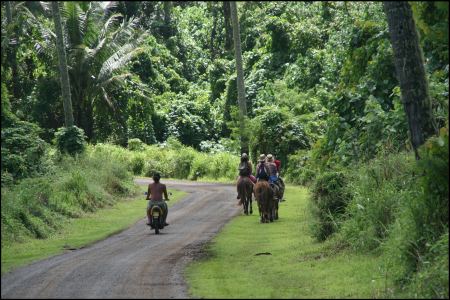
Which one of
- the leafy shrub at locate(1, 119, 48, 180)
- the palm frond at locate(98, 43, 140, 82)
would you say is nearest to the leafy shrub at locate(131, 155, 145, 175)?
the palm frond at locate(98, 43, 140, 82)

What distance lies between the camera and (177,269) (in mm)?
15852

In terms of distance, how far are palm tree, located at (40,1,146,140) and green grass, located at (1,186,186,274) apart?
43.1 feet

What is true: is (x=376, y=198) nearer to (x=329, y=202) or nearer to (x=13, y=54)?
(x=329, y=202)

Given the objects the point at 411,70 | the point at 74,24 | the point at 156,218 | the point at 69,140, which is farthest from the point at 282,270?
the point at 74,24

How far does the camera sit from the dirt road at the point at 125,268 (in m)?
13.2

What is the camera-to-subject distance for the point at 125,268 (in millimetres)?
15914

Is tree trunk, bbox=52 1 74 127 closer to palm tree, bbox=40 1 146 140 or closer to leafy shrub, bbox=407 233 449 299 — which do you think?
palm tree, bbox=40 1 146 140

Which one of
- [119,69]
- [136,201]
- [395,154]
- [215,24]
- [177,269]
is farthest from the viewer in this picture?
[215,24]

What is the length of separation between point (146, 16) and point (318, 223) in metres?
55.3

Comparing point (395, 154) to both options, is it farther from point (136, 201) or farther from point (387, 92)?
point (136, 201)

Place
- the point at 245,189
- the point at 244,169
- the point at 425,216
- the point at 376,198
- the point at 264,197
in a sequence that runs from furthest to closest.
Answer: the point at 244,169 < the point at 245,189 < the point at 264,197 < the point at 376,198 < the point at 425,216

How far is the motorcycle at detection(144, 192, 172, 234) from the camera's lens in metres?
23.0

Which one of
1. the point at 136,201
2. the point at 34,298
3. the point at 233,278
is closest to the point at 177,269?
the point at 233,278

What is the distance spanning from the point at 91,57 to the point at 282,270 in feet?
102
